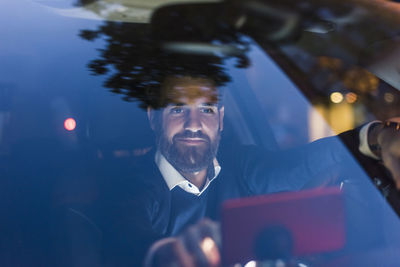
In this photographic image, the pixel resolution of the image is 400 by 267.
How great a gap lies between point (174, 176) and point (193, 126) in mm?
183

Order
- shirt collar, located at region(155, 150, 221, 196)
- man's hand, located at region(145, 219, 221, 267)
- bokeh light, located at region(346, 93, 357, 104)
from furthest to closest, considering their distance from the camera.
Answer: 1. bokeh light, located at region(346, 93, 357, 104)
2. shirt collar, located at region(155, 150, 221, 196)
3. man's hand, located at region(145, 219, 221, 267)

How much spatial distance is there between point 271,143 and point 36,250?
0.91 meters

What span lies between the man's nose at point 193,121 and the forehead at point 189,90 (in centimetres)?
4

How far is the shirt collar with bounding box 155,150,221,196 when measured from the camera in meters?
1.44

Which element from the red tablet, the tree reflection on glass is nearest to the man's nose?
the tree reflection on glass

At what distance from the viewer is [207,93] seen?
154 centimetres

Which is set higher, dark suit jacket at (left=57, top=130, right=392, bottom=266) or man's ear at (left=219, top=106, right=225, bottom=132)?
man's ear at (left=219, top=106, right=225, bottom=132)

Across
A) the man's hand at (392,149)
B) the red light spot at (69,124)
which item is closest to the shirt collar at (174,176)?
the red light spot at (69,124)

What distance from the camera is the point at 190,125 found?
152 centimetres

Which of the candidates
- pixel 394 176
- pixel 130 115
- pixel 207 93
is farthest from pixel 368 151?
pixel 130 115

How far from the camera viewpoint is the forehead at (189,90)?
4.91 feet

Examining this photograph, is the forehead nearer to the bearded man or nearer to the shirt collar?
the bearded man

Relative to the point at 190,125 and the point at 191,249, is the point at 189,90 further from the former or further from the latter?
the point at 191,249

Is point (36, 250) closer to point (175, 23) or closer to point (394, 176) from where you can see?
point (175, 23)
